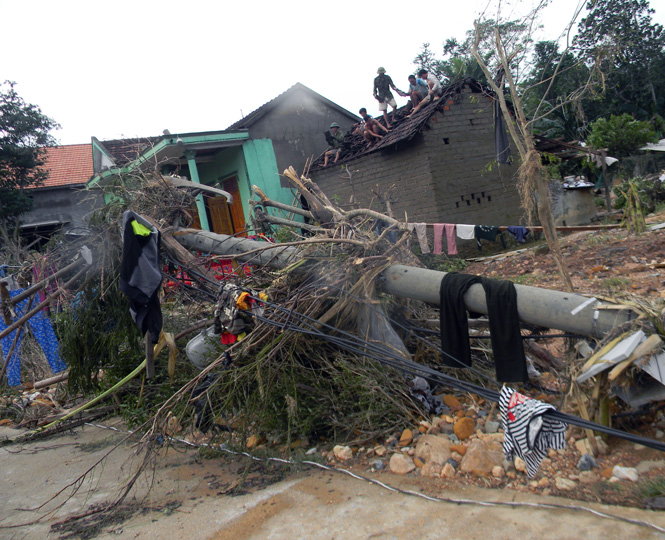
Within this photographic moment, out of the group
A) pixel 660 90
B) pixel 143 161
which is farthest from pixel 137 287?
pixel 660 90

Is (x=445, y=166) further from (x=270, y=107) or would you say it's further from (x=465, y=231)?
(x=270, y=107)

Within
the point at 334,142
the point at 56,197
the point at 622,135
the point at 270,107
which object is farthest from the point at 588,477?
the point at 56,197

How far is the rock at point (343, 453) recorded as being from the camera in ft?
13.4

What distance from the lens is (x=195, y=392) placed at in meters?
4.59

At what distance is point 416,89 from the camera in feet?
41.1

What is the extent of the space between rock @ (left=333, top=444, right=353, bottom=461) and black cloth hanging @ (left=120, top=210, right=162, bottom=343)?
1.94m

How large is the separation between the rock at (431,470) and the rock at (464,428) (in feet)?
1.17

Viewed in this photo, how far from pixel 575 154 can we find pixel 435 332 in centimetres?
1162

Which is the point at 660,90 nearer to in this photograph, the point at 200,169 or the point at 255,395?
the point at 200,169

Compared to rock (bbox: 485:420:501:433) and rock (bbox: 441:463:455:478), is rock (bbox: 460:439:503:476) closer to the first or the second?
rock (bbox: 441:463:455:478)

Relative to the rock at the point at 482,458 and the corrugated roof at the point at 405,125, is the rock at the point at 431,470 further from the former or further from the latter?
the corrugated roof at the point at 405,125

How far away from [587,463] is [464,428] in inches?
35.7

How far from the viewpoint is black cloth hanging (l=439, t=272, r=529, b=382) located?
11.9ft

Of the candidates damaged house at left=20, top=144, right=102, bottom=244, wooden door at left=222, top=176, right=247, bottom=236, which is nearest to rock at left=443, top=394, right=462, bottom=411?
wooden door at left=222, top=176, right=247, bottom=236
